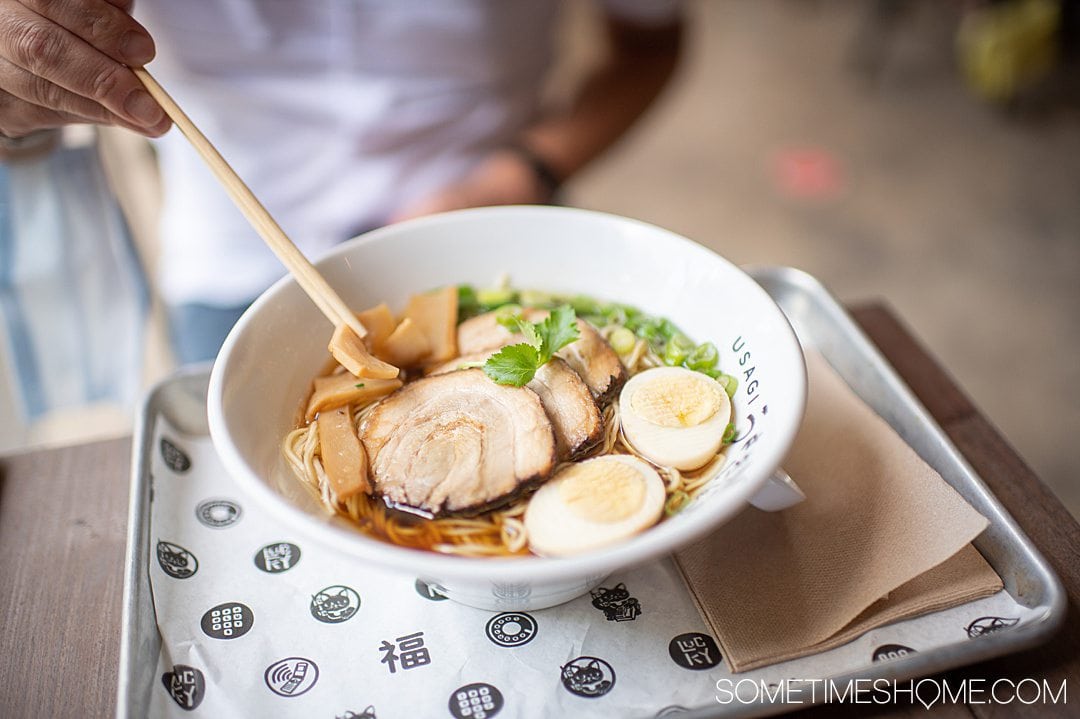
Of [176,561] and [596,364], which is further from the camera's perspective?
[596,364]

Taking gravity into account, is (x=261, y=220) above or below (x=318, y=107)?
above

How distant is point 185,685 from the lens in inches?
40.6

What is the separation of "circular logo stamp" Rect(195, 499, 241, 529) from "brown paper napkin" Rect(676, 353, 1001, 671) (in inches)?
26.7

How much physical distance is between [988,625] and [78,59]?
1402 mm

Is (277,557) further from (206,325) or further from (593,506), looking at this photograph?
(206,325)

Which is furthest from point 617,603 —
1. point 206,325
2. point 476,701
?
point 206,325

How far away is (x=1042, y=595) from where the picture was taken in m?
1.07

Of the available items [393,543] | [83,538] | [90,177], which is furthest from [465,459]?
[90,177]

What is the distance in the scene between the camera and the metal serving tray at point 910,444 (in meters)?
1.00

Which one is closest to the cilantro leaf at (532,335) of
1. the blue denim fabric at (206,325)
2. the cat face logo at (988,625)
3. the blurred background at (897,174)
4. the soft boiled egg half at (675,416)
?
the soft boiled egg half at (675,416)

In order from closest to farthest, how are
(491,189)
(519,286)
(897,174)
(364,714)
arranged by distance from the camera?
(364,714) < (519,286) < (491,189) < (897,174)

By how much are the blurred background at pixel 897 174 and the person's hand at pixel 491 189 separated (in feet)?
2.38

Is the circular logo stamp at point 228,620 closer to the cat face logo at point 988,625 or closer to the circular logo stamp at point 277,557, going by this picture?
the circular logo stamp at point 277,557

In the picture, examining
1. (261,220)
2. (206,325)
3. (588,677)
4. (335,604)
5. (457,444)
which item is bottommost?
(206,325)
